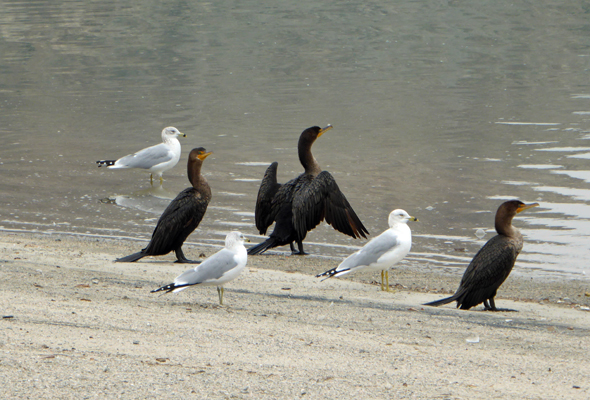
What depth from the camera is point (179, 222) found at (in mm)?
8609

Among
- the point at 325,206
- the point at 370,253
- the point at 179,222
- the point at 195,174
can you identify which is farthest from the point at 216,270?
the point at 325,206

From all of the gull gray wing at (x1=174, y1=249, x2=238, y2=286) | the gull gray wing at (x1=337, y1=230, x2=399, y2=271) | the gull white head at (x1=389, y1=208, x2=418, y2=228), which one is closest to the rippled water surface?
the gull white head at (x1=389, y1=208, x2=418, y2=228)

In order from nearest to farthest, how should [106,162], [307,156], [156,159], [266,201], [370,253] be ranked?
[370,253] < [266,201] < [307,156] < [156,159] < [106,162]

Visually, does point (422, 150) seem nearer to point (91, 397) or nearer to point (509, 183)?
point (509, 183)

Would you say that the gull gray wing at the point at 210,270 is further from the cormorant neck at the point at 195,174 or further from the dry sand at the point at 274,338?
the cormorant neck at the point at 195,174

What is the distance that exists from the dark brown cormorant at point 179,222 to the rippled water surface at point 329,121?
1.19m

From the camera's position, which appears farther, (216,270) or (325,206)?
(325,206)

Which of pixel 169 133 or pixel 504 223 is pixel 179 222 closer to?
pixel 504 223

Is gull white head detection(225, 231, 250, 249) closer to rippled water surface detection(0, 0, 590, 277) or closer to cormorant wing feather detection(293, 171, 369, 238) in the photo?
cormorant wing feather detection(293, 171, 369, 238)

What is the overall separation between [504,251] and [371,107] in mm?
12978

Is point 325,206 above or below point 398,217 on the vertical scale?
below

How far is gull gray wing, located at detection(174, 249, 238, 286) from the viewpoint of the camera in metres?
6.43

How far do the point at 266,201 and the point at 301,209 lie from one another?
66 cm

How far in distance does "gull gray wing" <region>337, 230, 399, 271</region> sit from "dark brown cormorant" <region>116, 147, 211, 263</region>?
7.03 ft
